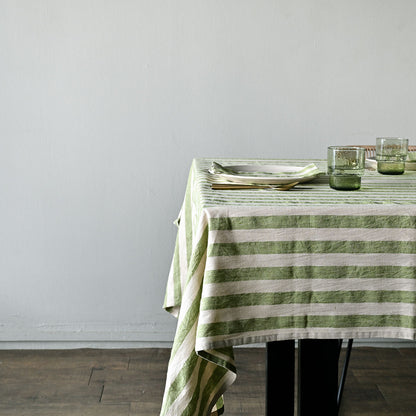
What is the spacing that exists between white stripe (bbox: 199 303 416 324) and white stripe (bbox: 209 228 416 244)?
0.11m

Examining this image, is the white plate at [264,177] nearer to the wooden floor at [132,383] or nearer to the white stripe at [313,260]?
the white stripe at [313,260]

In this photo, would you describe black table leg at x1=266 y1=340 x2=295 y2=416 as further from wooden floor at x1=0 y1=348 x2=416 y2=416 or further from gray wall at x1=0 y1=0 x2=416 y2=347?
gray wall at x1=0 y1=0 x2=416 y2=347

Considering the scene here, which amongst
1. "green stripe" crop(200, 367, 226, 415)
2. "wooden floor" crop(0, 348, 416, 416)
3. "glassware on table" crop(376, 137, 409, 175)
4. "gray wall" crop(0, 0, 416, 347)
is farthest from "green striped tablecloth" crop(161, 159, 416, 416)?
"gray wall" crop(0, 0, 416, 347)

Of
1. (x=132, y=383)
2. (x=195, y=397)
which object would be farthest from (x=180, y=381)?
(x=132, y=383)

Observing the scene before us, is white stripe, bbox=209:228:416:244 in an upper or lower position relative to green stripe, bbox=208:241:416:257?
upper

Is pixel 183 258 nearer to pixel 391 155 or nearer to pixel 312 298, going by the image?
pixel 312 298

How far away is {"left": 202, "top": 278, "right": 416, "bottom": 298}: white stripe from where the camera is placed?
982mm

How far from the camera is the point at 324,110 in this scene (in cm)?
237

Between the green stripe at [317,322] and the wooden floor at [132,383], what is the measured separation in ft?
3.23

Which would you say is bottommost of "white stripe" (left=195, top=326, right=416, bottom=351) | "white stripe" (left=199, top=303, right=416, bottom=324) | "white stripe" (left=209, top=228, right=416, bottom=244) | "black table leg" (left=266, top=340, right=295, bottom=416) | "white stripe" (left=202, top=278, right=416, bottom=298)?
"black table leg" (left=266, top=340, right=295, bottom=416)

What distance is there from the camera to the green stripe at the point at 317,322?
1.00 meters

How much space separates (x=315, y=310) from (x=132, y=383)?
4.15ft

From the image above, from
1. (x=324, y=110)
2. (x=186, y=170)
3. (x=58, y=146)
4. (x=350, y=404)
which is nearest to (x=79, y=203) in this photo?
(x=58, y=146)

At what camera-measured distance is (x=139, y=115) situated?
91.7 inches
